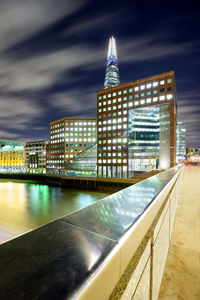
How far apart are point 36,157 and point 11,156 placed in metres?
27.3

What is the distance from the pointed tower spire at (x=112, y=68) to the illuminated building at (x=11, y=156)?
7540 centimetres

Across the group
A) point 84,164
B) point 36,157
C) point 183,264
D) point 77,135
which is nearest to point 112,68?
point 77,135

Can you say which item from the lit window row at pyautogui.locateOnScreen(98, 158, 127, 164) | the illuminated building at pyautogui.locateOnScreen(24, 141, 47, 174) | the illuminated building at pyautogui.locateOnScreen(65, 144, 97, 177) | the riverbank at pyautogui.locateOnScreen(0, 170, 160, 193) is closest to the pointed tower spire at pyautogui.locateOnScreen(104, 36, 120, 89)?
the illuminated building at pyautogui.locateOnScreen(24, 141, 47, 174)

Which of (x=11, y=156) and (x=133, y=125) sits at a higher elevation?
(x=133, y=125)

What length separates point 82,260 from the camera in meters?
0.94

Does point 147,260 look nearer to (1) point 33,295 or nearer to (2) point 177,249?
(1) point 33,295

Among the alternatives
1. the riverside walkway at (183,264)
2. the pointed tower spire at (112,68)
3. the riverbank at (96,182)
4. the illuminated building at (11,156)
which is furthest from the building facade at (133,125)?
the illuminated building at (11,156)

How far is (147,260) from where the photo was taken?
1.44m

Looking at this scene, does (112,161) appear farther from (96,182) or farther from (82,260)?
(82,260)

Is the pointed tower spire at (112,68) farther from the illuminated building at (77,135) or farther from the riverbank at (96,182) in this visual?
the riverbank at (96,182)

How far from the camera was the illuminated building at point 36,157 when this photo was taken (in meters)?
98.0

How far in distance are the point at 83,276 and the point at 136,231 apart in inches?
30.2

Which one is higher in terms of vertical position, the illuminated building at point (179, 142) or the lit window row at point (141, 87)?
the lit window row at point (141, 87)

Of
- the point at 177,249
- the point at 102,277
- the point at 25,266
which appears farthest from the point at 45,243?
the point at 177,249
